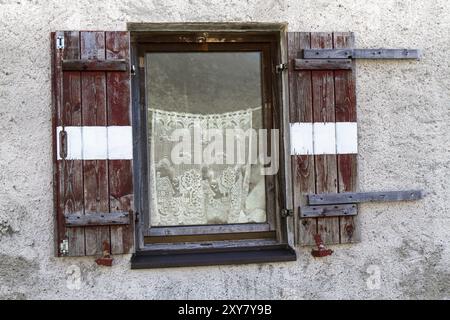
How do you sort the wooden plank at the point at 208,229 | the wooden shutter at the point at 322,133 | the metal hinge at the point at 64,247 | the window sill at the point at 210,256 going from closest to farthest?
the metal hinge at the point at 64,247 → the window sill at the point at 210,256 → the wooden shutter at the point at 322,133 → the wooden plank at the point at 208,229

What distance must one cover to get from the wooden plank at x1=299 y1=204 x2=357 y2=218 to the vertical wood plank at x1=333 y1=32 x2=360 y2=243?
0.05 m

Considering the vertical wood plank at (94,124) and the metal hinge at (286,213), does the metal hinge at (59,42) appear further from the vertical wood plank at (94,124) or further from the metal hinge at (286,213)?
the metal hinge at (286,213)

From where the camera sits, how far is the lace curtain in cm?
376

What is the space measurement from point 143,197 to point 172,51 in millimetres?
1053

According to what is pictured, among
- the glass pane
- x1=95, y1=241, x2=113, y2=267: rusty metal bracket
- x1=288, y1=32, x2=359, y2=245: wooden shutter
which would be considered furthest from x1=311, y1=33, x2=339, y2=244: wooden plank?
x1=95, y1=241, x2=113, y2=267: rusty metal bracket

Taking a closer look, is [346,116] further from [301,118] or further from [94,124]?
[94,124]

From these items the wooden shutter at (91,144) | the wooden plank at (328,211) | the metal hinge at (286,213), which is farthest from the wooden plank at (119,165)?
the wooden plank at (328,211)

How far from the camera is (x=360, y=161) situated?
3.68 meters

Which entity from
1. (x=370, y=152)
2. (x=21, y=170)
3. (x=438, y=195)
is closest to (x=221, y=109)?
(x=370, y=152)

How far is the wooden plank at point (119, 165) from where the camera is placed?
3.42m

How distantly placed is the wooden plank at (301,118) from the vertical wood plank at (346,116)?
0.20 meters

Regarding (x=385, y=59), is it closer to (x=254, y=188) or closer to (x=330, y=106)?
(x=330, y=106)

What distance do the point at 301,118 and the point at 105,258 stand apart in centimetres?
158

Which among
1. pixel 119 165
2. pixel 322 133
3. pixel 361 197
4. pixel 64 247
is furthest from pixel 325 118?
pixel 64 247
